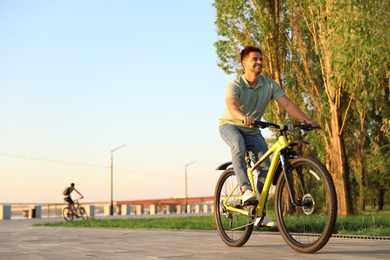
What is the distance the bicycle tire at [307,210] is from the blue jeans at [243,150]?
0.51 m

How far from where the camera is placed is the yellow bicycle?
5418mm

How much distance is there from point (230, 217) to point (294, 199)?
4.93 ft

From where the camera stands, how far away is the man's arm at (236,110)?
19.6 ft

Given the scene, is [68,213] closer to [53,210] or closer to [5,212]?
[5,212]

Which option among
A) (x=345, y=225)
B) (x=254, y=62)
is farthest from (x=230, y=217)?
(x=345, y=225)

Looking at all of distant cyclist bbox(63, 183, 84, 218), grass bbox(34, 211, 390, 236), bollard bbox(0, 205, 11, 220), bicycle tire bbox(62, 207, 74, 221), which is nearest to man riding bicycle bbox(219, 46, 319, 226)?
grass bbox(34, 211, 390, 236)

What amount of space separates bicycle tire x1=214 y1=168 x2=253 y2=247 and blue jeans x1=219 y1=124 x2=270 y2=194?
0.34 metres

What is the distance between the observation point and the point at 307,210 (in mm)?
5590

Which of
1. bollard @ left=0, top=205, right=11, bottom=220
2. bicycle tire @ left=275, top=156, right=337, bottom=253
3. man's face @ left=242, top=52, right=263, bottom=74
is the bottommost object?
bicycle tire @ left=275, top=156, right=337, bottom=253

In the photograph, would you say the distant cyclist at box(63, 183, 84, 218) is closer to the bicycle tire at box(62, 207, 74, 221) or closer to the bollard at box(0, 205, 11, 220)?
the bicycle tire at box(62, 207, 74, 221)

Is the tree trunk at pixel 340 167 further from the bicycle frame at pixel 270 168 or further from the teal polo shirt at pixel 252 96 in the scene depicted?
the bicycle frame at pixel 270 168

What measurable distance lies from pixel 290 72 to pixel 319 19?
4896 millimetres

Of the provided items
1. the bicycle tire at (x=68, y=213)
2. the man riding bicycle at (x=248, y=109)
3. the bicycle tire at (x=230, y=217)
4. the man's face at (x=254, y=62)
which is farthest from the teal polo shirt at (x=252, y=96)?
the bicycle tire at (x=68, y=213)

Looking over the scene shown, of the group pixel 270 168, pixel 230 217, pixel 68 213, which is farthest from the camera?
pixel 68 213
